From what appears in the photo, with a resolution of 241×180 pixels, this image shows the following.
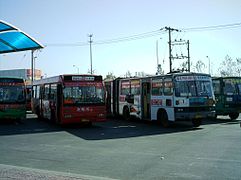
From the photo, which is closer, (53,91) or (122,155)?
(122,155)

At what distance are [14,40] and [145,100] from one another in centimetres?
1457

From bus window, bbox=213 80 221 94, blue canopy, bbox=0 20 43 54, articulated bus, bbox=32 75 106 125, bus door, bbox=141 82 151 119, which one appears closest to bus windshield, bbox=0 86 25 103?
articulated bus, bbox=32 75 106 125

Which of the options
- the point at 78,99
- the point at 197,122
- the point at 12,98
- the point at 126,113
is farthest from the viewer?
the point at 126,113

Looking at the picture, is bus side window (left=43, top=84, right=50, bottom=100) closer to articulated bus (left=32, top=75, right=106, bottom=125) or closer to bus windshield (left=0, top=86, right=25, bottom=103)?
bus windshield (left=0, top=86, right=25, bottom=103)

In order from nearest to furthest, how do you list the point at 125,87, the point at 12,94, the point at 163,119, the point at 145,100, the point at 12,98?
the point at 163,119 → the point at 145,100 → the point at 12,98 → the point at 12,94 → the point at 125,87

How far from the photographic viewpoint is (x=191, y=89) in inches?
754

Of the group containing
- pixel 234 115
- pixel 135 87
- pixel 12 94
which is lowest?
pixel 234 115

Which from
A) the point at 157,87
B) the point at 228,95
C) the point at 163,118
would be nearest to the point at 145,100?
the point at 157,87

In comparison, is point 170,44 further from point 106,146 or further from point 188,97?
point 106,146

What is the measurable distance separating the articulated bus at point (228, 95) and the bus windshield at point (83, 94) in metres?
7.88

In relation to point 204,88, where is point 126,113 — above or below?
below

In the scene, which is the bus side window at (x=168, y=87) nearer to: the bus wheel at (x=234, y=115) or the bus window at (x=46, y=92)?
the bus wheel at (x=234, y=115)

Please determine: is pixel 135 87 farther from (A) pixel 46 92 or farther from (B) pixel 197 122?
(A) pixel 46 92

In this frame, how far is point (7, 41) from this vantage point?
27.6 ft
